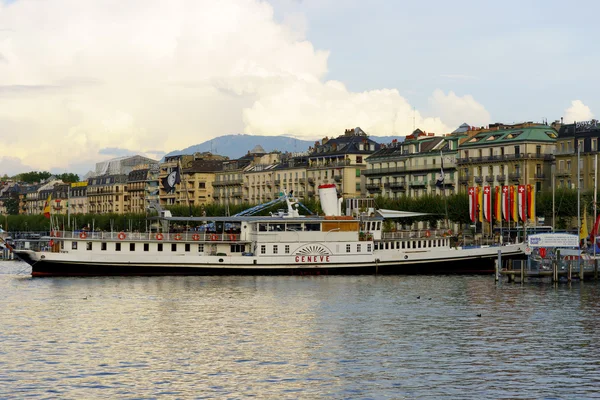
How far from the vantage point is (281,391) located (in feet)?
120

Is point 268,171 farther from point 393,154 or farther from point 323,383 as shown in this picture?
point 323,383

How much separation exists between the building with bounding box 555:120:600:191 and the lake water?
187 ft

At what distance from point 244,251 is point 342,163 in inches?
3191

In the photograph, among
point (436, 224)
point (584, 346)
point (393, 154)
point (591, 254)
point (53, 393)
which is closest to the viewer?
point (53, 393)

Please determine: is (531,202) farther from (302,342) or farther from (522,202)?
(302,342)

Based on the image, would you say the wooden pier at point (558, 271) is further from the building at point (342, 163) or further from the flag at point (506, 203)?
the building at point (342, 163)

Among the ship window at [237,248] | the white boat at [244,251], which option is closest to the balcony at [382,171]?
the white boat at [244,251]

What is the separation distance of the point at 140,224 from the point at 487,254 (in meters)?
94.0

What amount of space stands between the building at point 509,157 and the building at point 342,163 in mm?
25763

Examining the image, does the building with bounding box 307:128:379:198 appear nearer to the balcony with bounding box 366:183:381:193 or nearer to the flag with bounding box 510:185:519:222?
the balcony with bounding box 366:183:381:193

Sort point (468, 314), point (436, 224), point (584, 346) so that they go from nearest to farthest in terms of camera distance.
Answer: point (584, 346), point (468, 314), point (436, 224)

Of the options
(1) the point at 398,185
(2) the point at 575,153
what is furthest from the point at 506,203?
Answer: (1) the point at 398,185

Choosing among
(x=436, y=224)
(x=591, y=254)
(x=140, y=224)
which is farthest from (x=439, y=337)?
(x=140, y=224)

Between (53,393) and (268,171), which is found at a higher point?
(268,171)
